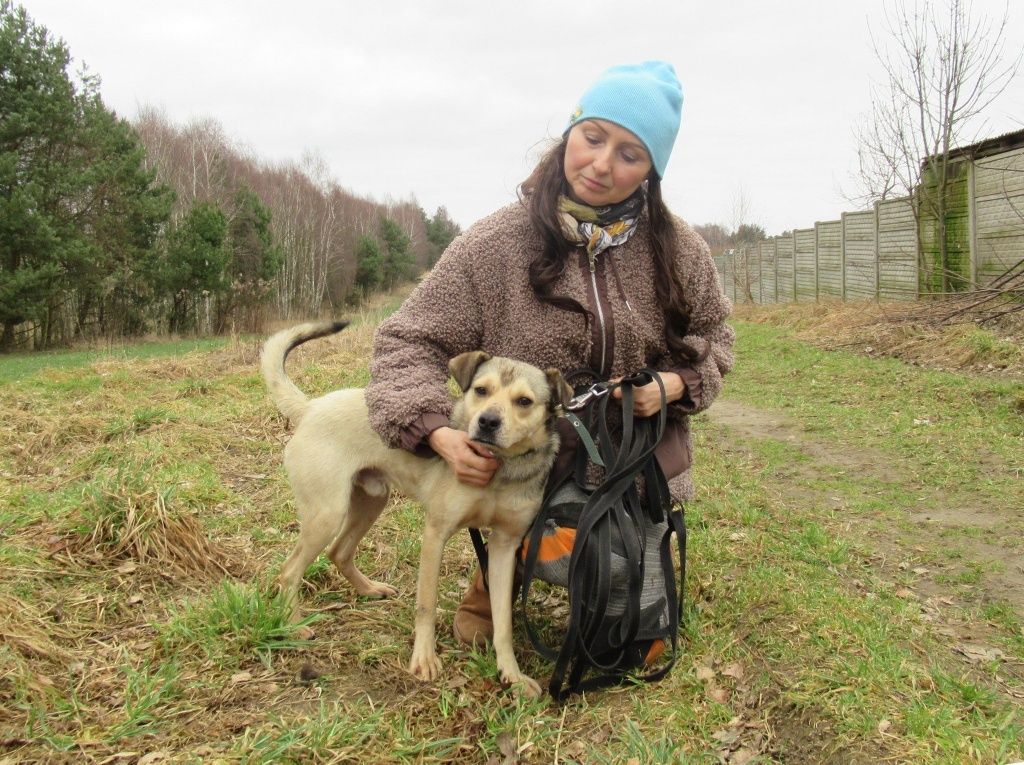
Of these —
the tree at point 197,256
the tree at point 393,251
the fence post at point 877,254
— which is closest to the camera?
the fence post at point 877,254

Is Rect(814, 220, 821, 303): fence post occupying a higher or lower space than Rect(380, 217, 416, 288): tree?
lower

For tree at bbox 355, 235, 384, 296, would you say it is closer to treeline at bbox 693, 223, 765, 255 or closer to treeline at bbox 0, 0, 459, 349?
treeline at bbox 0, 0, 459, 349

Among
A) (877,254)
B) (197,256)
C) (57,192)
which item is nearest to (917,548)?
(877,254)

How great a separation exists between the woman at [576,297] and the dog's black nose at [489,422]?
9 centimetres

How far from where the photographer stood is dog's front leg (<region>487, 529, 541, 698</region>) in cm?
296

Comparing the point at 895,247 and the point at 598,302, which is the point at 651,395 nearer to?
the point at 598,302

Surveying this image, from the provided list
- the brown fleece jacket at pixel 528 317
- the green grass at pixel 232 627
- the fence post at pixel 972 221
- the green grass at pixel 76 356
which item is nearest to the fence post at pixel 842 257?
the fence post at pixel 972 221

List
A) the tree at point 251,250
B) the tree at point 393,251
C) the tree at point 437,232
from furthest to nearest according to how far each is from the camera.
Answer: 1. the tree at point 437,232
2. the tree at point 393,251
3. the tree at point 251,250

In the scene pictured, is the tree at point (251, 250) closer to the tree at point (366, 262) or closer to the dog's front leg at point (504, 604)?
the tree at point (366, 262)

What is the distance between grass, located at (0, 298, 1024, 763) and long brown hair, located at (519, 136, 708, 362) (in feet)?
4.75

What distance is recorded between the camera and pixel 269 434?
753cm

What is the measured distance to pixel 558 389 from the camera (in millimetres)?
3025

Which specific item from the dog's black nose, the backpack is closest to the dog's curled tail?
the dog's black nose

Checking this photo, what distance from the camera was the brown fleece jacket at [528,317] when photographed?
3.05 meters
